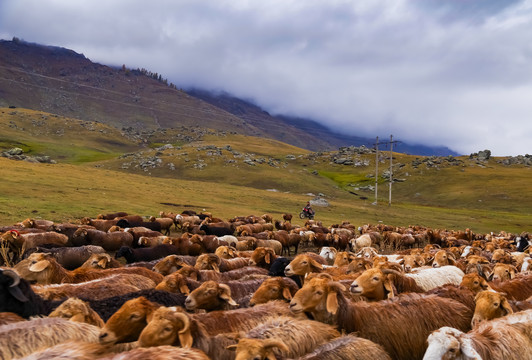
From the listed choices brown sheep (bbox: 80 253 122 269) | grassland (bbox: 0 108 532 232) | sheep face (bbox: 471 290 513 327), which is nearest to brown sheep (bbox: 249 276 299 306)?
sheep face (bbox: 471 290 513 327)

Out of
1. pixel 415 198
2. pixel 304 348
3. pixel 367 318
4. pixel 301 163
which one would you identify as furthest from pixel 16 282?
pixel 301 163

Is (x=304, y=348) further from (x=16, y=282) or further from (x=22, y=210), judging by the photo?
(x=22, y=210)

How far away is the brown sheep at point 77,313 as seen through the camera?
5.44 metres

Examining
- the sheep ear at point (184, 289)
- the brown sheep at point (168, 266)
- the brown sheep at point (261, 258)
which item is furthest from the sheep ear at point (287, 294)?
the brown sheep at point (261, 258)

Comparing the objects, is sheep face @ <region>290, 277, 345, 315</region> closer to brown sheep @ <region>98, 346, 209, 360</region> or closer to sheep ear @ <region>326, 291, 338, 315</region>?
sheep ear @ <region>326, 291, 338, 315</region>

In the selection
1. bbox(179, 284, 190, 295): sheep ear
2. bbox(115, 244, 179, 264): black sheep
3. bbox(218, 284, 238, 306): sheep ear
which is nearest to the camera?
bbox(218, 284, 238, 306): sheep ear

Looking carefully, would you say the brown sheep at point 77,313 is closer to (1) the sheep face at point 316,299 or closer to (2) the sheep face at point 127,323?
(2) the sheep face at point 127,323

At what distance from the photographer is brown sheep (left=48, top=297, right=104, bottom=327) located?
214 inches

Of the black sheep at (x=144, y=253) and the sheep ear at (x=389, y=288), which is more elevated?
the sheep ear at (x=389, y=288)

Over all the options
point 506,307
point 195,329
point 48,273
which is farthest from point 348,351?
point 48,273

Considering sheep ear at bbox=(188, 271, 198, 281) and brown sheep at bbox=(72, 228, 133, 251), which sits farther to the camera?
brown sheep at bbox=(72, 228, 133, 251)

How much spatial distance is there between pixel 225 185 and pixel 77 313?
55217mm

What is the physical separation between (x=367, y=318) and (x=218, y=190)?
47204mm

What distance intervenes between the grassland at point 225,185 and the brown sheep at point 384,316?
20.4m
